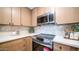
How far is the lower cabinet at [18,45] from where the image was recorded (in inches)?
26.3

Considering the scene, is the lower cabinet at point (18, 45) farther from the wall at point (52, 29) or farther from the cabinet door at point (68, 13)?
the cabinet door at point (68, 13)

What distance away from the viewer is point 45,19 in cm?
80

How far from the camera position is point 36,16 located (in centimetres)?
78

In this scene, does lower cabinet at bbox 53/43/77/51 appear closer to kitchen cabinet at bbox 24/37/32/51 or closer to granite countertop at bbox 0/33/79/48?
granite countertop at bbox 0/33/79/48

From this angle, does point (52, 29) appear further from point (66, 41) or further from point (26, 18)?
point (26, 18)

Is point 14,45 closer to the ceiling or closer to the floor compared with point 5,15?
closer to the floor

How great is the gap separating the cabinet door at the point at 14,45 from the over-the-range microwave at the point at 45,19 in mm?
267

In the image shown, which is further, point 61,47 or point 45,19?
point 45,19

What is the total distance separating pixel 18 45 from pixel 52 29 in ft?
1.19

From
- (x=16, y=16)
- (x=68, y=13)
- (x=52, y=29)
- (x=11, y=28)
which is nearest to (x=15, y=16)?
(x=16, y=16)

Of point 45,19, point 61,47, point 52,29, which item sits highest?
point 45,19

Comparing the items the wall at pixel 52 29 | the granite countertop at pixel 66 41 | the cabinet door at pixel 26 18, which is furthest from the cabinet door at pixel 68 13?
the cabinet door at pixel 26 18

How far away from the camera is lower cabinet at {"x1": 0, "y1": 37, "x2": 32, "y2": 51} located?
67 centimetres
